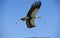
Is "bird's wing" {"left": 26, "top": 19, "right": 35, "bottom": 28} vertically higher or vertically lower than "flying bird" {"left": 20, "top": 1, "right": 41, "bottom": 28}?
lower

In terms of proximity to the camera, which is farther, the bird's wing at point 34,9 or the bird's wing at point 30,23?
the bird's wing at point 30,23

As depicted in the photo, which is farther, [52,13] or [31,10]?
[52,13]

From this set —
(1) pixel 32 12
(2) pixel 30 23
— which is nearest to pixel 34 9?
(1) pixel 32 12

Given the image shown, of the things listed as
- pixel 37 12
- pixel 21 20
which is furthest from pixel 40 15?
pixel 21 20

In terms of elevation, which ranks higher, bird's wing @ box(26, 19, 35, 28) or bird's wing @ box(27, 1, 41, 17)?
bird's wing @ box(27, 1, 41, 17)

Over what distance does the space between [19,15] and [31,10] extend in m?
0.14

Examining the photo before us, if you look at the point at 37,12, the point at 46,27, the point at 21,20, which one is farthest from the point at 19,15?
the point at 46,27

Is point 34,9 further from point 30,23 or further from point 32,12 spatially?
point 30,23

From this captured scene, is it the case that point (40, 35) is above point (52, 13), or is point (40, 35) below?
below

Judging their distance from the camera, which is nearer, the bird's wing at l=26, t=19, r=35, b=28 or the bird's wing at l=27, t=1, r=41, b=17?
the bird's wing at l=27, t=1, r=41, b=17

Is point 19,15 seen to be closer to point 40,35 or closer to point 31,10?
point 31,10

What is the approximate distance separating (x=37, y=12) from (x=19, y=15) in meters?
0.17

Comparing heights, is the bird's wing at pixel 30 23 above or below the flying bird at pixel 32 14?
below

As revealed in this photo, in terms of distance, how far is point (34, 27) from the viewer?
1.42 metres
